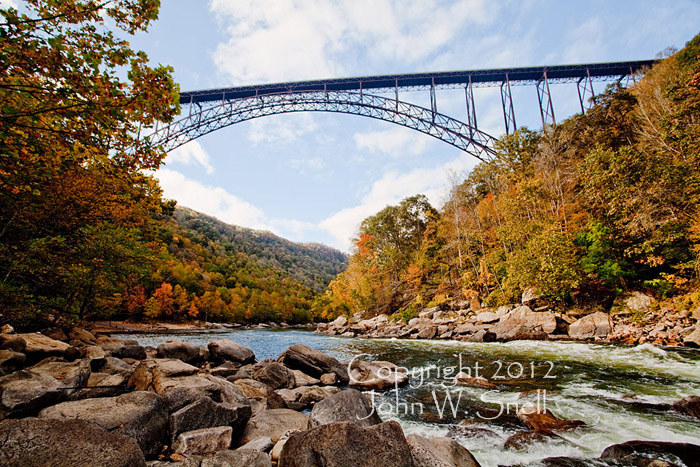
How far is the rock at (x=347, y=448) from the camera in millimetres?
2617

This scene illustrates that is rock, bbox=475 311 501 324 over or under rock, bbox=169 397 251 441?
under

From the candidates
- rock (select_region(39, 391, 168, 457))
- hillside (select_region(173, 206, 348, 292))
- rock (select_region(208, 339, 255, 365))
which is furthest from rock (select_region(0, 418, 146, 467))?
hillside (select_region(173, 206, 348, 292))

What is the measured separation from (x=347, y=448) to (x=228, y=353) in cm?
858

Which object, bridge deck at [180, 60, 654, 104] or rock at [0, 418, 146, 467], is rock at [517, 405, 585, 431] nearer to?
rock at [0, 418, 146, 467]

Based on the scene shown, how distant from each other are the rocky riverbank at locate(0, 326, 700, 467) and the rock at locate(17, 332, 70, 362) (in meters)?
0.02

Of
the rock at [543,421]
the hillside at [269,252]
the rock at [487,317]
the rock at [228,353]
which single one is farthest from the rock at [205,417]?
the hillside at [269,252]

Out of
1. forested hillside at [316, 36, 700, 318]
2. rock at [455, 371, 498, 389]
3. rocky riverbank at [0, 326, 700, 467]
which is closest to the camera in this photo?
rocky riverbank at [0, 326, 700, 467]

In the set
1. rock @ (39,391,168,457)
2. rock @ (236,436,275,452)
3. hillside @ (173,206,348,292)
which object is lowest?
rock @ (236,436,275,452)

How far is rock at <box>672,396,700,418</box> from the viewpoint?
14.8 feet

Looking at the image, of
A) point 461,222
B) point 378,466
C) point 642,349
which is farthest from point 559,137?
point 378,466

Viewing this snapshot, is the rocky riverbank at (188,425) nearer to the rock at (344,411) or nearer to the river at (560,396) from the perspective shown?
the rock at (344,411)

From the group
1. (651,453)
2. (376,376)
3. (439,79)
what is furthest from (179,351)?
(439,79)

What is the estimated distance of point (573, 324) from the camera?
43.3ft

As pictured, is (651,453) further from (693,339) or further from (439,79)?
(439,79)
